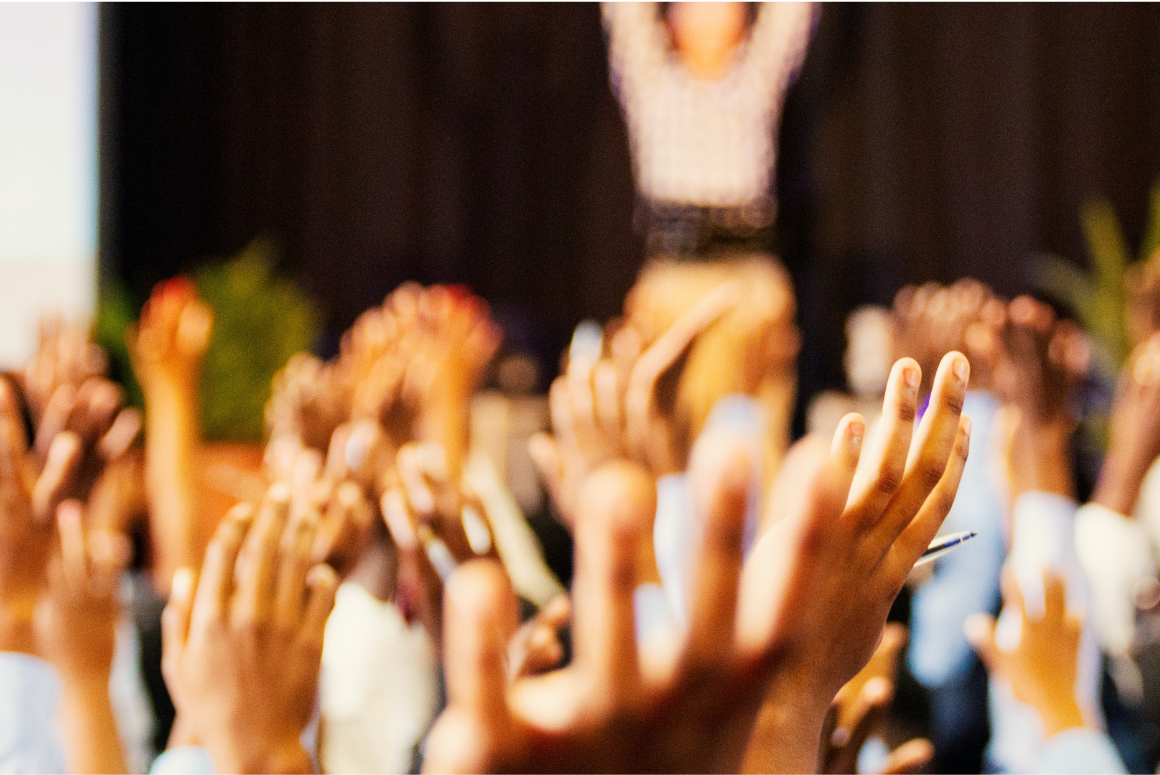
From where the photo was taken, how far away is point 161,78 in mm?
4184

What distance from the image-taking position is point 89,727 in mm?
887

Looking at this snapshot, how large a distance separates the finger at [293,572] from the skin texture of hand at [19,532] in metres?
0.47

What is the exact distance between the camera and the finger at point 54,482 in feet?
3.10

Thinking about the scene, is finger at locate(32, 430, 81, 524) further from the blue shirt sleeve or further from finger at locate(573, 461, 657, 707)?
finger at locate(573, 461, 657, 707)

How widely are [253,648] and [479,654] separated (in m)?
0.31

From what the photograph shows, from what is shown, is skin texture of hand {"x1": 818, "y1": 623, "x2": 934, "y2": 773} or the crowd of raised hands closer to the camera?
the crowd of raised hands

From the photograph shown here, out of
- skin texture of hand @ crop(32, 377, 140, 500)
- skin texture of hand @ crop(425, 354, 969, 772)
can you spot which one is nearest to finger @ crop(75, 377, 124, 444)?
skin texture of hand @ crop(32, 377, 140, 500)

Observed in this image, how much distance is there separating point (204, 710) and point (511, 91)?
4.11m

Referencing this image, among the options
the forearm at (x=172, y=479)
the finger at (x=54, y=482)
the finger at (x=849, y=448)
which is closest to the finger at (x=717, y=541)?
the finger at (x=849, y=448)

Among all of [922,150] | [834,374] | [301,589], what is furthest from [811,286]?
[301,589]

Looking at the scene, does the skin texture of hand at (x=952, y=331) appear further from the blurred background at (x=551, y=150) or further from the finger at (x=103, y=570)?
the blurred background at (x=551, y=150)

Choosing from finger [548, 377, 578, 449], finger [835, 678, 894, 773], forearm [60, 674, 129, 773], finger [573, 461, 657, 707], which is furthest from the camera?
finger [548, 377, 578, 449]

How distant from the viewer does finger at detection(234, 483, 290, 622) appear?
2.06ft

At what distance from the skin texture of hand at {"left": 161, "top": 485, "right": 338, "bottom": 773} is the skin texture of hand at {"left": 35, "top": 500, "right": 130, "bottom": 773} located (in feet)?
1.07
